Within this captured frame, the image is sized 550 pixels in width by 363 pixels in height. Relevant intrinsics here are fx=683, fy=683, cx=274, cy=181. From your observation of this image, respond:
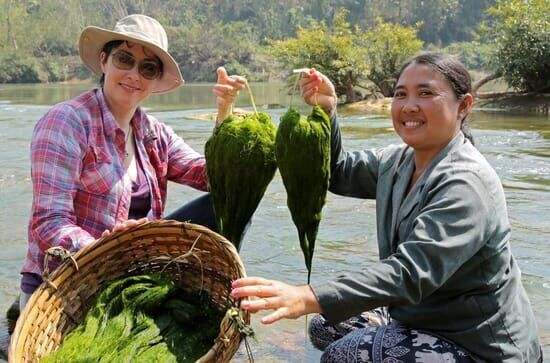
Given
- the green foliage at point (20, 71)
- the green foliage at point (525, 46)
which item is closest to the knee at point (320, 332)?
the green foliage at point (525, 46)

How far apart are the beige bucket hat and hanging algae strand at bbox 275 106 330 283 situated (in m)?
0.96

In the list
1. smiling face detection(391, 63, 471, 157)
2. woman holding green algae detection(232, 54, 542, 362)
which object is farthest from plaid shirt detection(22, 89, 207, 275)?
smiling face detection(391, 63, 471, 157)

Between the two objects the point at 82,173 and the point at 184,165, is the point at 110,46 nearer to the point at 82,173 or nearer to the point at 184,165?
the point at 82,173

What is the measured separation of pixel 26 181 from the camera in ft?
30.6

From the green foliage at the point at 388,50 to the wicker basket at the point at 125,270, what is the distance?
26306mm

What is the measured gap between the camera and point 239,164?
270cm

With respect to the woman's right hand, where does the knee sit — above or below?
below

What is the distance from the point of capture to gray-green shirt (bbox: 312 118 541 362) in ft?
7.29

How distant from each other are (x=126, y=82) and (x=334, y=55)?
27001 mm

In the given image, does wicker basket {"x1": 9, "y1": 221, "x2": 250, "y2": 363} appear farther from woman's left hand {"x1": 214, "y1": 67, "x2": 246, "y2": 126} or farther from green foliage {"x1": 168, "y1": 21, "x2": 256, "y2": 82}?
green foliage {"x1": 168, "y1": 21, "x2": 256, "y2": 82}

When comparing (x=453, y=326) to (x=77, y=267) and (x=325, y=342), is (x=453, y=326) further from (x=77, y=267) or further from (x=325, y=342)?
(x=77, y=267)

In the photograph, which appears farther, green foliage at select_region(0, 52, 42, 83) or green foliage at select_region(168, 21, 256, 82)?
green foliage at select_region(168, 21, 256, 82)

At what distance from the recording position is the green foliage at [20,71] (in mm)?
69012

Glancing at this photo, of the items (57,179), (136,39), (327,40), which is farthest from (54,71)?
(57,179)
